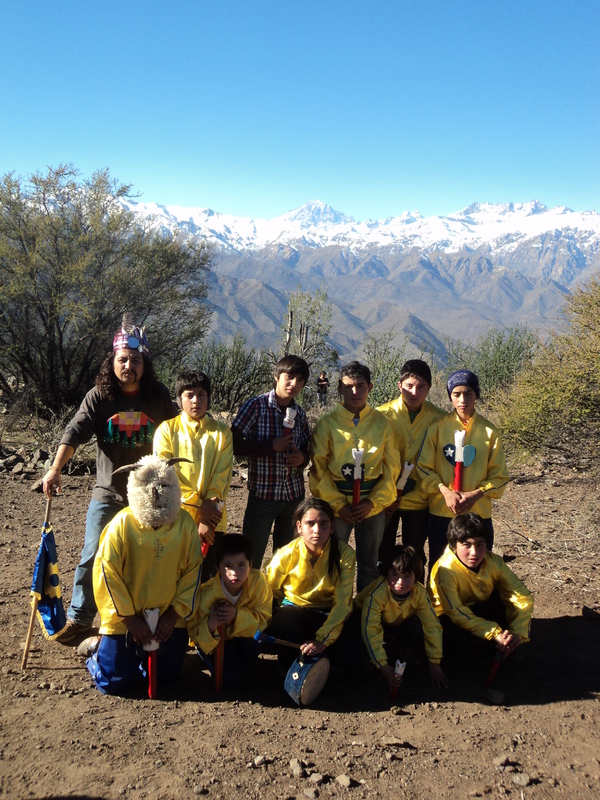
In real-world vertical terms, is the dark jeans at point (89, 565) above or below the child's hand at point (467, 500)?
below

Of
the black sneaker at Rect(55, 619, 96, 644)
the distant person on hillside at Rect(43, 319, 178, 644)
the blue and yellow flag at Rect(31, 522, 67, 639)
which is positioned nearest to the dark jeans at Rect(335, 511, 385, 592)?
the distant person on hillside at Rect(43, 319, 178, 644)

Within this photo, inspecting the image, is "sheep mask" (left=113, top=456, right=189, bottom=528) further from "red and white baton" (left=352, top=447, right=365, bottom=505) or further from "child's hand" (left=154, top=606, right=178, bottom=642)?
"red and white baton" (left=352, top=447, right=365, bottom=505)

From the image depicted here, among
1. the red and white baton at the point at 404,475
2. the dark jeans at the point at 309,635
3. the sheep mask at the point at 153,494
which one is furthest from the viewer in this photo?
the red and white baton at the point at 404,475

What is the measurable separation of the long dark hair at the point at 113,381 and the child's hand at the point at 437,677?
7.64 ft

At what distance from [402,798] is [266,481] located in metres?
1.98

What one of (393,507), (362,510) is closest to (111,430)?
(362,510)

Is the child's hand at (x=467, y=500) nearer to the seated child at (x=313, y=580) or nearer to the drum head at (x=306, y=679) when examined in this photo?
the seated child at (x=313, y=580)

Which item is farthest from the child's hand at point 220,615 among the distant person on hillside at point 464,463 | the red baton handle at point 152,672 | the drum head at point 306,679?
the distant person on hillside at point 464,463

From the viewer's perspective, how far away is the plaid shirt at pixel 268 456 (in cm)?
439

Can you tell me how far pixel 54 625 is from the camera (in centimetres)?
419

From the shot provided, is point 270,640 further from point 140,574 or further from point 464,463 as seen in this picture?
point 464,463

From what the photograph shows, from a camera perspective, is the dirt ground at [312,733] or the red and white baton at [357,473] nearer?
the dirt ground at [312,733]

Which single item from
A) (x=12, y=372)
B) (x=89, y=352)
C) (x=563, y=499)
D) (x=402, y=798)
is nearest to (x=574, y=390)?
(x=563, y=499)

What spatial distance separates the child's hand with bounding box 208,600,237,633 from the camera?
12.4 feet
